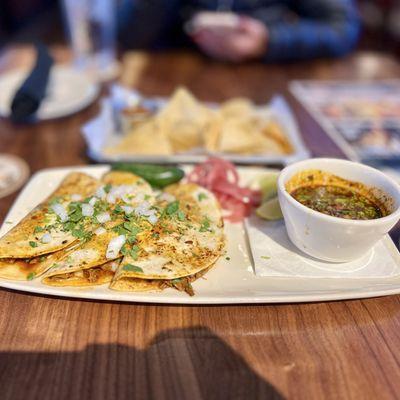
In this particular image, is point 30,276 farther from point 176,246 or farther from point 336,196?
point 336,196

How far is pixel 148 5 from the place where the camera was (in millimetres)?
4629

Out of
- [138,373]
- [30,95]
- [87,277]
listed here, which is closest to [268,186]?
[87,277]

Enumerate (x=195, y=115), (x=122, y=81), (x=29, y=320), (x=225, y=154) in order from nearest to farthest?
(x=29, y=320)
(x=225, y=154)
(x=195, y=115)
(x=122, y=81)

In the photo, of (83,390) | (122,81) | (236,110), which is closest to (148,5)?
(122,81)

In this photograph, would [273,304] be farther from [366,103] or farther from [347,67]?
[347,67]

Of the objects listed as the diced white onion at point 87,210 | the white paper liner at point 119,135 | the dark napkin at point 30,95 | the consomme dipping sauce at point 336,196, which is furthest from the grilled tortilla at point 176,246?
the dark napkin at point 30,95

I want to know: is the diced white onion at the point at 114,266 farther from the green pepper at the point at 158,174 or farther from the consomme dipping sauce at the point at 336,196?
the consomme dipping sauce at the point at 336,196

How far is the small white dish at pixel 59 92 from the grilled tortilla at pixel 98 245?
1371 millimetres

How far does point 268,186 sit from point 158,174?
530mm

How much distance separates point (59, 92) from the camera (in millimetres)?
2988

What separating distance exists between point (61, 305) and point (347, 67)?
3.55m

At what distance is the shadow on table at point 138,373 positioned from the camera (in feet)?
3.53

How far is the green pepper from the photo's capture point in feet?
6.12

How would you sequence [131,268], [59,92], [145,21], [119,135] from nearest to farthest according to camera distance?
[131,268]
[119,135]
[59,92]
[145,21]
